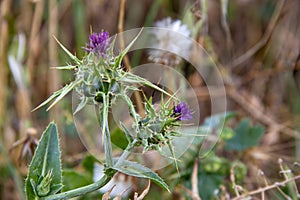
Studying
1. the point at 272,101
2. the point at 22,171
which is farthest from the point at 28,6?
the point at 272,101

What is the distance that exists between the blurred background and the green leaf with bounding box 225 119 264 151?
28 mm

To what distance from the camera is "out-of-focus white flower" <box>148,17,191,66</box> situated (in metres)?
1.98

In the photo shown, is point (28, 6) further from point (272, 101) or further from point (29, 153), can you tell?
point (272, 101)

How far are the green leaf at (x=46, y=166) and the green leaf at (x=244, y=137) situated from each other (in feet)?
2.87

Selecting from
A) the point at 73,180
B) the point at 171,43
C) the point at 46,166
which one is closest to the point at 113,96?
the point at 46,166

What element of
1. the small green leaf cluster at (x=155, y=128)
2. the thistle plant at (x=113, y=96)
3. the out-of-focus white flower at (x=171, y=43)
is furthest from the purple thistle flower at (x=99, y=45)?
the out-of-focus white flower at (x=171, y=43)

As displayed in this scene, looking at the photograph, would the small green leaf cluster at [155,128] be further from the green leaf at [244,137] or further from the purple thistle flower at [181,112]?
the green leaf at [244,137]

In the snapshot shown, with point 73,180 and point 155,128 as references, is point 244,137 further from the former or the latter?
point 155,128

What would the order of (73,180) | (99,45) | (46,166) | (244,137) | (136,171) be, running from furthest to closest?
(244,137) < (73,180) < (46,166) < (136,171) < (99,45)

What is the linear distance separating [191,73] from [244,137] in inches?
18.5

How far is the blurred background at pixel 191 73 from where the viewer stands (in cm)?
201

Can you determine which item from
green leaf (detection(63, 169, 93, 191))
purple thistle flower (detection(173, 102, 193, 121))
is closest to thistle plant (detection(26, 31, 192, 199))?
purple thistle flower (detection(173, 102, 193, 121))

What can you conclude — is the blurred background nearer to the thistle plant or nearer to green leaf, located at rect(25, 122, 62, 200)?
green leaf, located at rect(25, 122, 62, 200)

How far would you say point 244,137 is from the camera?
6.59 ft
